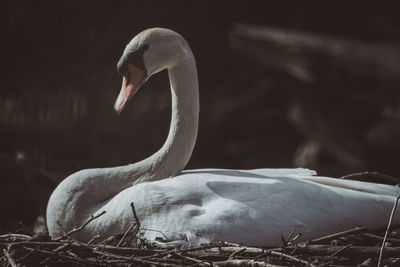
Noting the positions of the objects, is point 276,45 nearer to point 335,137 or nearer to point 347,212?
point 335,137

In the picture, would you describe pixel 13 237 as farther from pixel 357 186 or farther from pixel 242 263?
pixel 357 186

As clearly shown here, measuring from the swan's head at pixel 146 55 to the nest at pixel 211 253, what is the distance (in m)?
0.79

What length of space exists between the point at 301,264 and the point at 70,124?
485 cm

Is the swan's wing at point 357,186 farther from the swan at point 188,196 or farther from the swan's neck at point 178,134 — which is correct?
the swan's neck at point 178,134

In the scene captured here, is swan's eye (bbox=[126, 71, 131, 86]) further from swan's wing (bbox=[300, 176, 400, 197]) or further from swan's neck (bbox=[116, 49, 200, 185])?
swan's wing (bbox=[300, 176, 400, 197])

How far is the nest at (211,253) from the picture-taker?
2.97 meters

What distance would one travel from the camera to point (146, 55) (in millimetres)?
3717

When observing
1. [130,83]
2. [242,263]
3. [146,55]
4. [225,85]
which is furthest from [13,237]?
[225,85]

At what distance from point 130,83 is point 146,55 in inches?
6.5

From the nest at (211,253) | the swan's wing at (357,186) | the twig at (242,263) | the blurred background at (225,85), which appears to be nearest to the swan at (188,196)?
the swan's wing at (357,186)

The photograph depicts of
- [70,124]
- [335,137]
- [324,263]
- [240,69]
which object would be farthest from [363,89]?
[324,263]

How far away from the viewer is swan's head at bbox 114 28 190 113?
3709mm

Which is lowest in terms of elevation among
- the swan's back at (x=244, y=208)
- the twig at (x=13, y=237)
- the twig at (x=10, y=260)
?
the twig at (x=13, y=237)

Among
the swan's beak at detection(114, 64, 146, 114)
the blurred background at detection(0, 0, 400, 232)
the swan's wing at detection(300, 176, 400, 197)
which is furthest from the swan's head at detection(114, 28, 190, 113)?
the blurred background at detection(0, 0, 400, 232)
